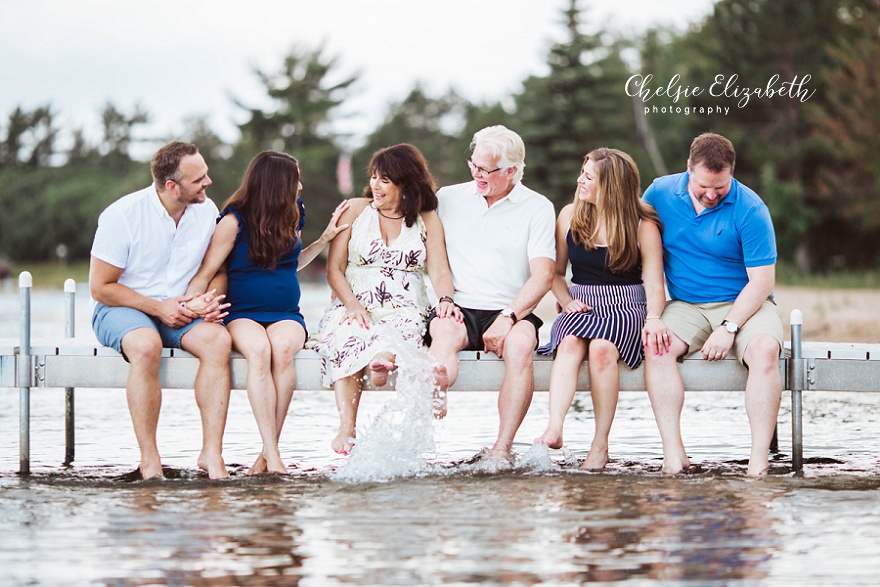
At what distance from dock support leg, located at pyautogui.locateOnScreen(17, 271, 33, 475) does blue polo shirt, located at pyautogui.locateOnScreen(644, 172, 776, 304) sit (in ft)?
9.98

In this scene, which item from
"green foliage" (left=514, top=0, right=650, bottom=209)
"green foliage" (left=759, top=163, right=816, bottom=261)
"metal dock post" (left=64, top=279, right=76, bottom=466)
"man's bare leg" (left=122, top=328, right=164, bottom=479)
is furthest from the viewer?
"green foliage" (left=514, top=0, right=650, bottom=209)

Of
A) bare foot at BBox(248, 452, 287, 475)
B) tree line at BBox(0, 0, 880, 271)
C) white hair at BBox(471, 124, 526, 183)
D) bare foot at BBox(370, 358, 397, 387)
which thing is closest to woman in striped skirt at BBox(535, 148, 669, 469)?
white hair at BBox(471, 124, 526, 183)

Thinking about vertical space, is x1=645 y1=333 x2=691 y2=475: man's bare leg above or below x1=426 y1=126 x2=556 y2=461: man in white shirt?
below

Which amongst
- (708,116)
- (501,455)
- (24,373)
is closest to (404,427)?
(501,455)

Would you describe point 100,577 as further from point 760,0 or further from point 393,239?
point 760,0

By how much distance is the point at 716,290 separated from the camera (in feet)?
20.3

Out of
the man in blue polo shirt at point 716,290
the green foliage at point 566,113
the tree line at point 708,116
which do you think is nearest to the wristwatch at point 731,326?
the man in blue polo shirt at point 716,290

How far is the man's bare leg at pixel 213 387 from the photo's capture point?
19.0ft

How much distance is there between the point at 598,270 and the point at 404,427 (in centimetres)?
119

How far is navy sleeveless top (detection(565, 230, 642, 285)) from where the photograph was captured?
6086 millimetres

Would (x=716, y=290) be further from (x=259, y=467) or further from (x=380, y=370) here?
(x=259, y=467)

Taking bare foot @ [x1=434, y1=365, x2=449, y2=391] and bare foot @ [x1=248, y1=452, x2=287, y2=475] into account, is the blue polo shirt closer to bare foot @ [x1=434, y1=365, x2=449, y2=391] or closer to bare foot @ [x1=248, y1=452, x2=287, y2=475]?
bare foot @ [x1=434, y1=365, x2=449, y2=391]

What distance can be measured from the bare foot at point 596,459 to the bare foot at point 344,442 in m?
1.11

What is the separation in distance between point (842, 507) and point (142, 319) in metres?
3.17
